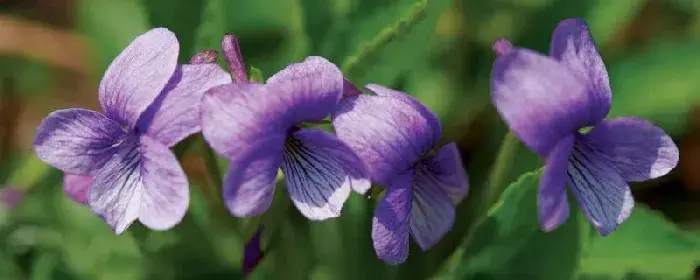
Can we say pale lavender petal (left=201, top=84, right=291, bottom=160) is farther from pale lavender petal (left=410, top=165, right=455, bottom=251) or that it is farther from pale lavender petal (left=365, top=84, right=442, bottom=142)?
pale lavender petal (left=410, top=165, right=455, bottom=251)

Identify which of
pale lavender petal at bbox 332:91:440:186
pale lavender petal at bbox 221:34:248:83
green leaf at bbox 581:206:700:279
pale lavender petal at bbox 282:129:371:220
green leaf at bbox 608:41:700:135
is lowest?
green leaf at bbox 581:206:700:279

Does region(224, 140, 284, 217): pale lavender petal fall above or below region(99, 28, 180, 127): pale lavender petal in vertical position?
below

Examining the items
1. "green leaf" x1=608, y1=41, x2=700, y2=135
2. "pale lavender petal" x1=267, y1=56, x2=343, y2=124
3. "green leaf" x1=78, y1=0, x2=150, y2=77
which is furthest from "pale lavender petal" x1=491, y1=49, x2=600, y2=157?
"green leaf" x1=78, y1=0, x2=150, y2=77

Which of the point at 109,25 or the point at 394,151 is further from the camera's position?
the point at 109,25

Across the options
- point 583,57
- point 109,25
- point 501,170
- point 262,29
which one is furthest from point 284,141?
point 109,25

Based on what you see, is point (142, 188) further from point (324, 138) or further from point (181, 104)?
point (324, 138)
